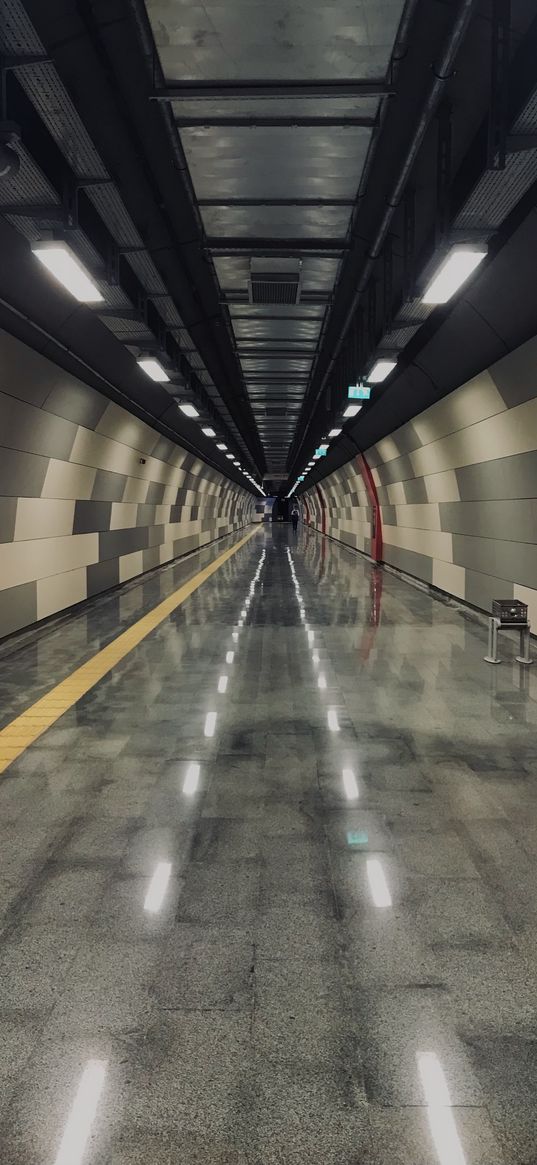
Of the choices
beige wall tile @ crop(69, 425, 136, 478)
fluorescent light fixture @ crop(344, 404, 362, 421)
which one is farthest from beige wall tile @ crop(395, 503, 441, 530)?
beige wall tile @ crop(69, 425, 136, 478)

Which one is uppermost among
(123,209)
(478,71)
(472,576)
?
(478,71)

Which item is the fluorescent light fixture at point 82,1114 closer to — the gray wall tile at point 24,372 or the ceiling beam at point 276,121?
the ceiling beam at point 276,121

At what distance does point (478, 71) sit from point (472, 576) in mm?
8192

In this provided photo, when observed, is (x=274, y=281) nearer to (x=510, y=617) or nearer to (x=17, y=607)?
(x=510, y=617)

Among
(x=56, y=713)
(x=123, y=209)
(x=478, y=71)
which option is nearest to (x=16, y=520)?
(x=56, y=713)

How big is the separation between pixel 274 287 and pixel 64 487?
5.21 metres

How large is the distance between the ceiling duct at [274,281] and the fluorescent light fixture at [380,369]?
6.06 feet

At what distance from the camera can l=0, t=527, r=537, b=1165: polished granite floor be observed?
1955 millimetres

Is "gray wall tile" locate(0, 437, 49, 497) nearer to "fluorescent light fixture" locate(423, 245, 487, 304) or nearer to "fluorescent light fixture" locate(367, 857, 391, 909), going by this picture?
"fluorescent light fixture" locate(423, 245, 487, 304)

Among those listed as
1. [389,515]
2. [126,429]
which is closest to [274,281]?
[126,429]

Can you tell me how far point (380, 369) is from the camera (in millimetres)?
9586

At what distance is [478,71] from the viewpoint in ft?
13.9

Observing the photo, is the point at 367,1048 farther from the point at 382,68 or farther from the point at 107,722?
the point at 382,68

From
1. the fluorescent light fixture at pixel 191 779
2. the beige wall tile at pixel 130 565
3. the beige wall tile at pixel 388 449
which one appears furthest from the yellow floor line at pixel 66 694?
the beige wall tile at pixel 388 449
